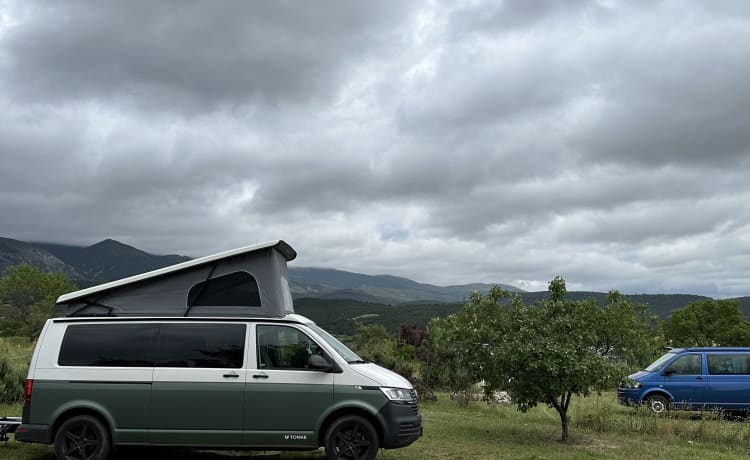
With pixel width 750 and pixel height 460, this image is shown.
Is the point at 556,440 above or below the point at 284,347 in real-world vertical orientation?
below

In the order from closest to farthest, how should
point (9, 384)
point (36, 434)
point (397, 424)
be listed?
1. point (36, 434)
2. point (397, 424)
3. point (9, 384)

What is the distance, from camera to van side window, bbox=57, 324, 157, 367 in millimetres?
9023

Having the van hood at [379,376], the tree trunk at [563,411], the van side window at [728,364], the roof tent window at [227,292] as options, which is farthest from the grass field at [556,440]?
the roof tent window at [227,292]

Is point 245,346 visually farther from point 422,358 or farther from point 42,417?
point 422,358

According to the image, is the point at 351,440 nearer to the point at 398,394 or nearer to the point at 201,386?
the point at 398,394

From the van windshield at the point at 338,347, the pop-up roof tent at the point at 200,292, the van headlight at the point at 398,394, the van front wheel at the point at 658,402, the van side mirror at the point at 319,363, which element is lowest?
the van front wheel at the point at 658,402

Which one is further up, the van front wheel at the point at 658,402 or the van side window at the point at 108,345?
the van side window at the point at 108,345

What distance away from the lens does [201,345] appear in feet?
29.8

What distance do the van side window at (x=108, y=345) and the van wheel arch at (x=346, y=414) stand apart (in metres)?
2.60

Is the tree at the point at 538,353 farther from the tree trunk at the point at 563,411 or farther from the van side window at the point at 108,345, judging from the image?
the van side window at the point at 108,345

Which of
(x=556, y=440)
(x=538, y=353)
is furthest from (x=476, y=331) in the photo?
(x=556, y=440)

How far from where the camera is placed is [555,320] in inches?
486

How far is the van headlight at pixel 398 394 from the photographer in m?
8.92

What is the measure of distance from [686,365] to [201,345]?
13.3 meters
